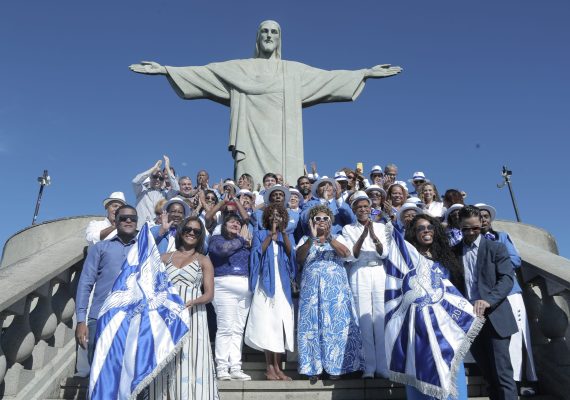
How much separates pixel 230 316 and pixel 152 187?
13.0ft

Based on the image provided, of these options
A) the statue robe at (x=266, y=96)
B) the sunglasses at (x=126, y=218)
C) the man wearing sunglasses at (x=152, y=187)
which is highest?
the statue robe at (x=266, y=96)

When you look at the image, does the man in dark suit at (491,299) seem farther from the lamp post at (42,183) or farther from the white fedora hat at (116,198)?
the lamp post at (42,183)

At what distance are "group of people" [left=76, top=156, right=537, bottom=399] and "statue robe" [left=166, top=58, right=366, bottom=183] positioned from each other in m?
5.53

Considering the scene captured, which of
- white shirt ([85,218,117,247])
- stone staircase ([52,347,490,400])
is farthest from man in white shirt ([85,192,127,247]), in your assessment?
stone staircase ([52,347,490,400])

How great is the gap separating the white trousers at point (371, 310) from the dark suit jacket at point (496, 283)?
3.72ft

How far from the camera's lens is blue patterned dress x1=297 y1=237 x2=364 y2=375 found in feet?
16.0

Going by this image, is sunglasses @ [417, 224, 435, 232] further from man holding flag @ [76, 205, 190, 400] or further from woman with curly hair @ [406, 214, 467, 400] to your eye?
man holding flag @ [76, 205, 190, 400]

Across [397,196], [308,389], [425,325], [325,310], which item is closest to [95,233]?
[325,310]

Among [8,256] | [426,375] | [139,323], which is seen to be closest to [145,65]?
[8,256]

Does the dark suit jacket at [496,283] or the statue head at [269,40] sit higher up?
the statue head at [269,40]

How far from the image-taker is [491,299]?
4.13 metres

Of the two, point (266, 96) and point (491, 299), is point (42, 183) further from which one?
point (491, 299)

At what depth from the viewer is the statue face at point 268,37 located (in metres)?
12.7

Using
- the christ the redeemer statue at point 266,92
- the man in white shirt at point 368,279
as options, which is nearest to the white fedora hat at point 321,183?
the man in white shirt at point 368,279
